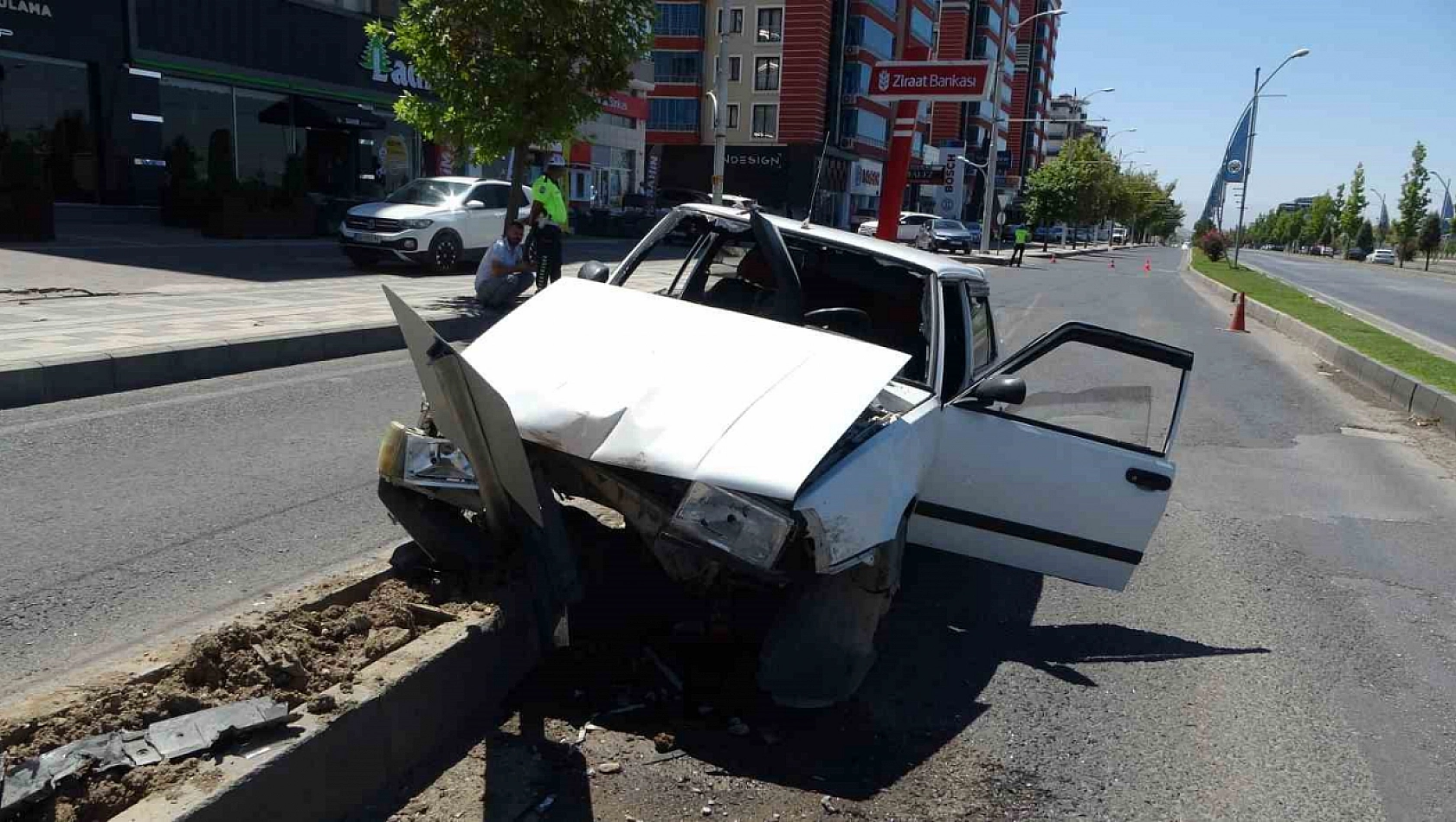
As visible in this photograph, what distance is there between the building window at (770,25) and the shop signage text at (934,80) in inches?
1155

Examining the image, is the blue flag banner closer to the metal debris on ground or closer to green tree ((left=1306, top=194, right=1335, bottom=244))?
the metal debris on ground

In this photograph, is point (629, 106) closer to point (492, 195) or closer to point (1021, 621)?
point (492, 195)

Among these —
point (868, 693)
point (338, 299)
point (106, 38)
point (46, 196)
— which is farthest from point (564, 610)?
point (106, 38)

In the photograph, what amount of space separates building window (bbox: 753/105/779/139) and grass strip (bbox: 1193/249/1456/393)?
35.2 m

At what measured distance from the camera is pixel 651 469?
10.5 feet

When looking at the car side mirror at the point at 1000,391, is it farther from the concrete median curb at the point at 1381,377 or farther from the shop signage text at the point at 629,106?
the shop signage text at the point at 629,106

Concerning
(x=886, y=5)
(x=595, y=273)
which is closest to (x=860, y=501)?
(x=595, y=273)

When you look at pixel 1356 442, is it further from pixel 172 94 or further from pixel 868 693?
pixel 172 94

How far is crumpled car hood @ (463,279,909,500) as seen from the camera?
321 centimetres

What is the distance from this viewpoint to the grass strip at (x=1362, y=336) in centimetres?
1270

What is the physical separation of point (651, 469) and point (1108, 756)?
1.81m

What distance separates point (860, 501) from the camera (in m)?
3.25

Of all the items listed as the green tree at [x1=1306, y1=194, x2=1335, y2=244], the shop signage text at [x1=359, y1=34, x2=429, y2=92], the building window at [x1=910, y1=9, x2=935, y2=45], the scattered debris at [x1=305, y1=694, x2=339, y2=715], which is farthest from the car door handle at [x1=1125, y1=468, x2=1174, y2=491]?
the green tree at [x1=1306, y1=194, x2=1335, y2=244]

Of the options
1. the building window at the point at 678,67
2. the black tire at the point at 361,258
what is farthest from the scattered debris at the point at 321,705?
the building window at the point at 678,67
